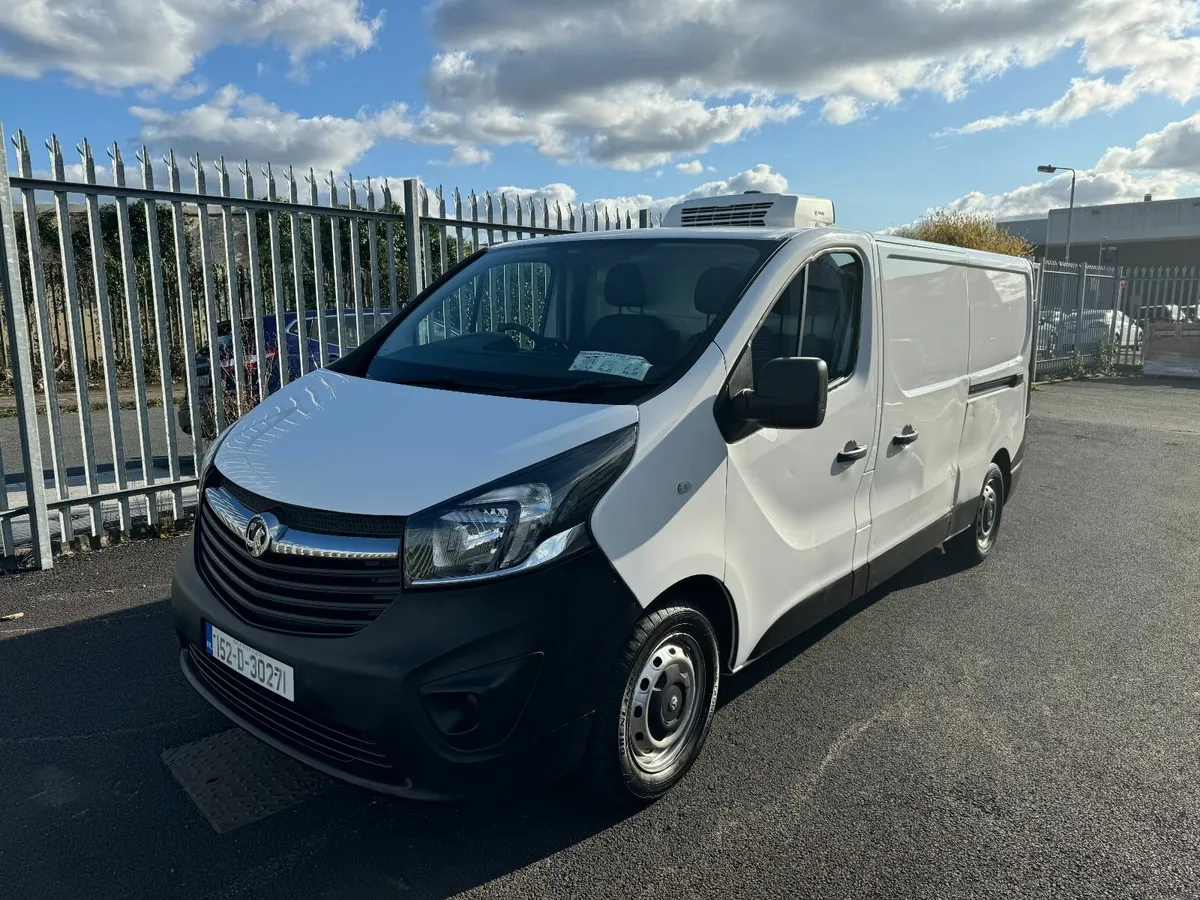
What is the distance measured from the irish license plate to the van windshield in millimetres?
1095

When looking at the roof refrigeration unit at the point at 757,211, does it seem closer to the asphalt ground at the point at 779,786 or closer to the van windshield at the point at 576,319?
the van windshield at the point at 576,319

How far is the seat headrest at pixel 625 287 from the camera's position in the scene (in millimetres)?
3355

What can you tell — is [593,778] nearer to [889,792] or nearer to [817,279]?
[889,792]

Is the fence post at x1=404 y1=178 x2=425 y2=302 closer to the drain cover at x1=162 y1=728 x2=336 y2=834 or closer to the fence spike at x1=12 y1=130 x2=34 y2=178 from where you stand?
the fence spike at x1=12 y1=130 x2=34 y2=178

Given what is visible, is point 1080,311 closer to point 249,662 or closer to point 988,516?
point 988,516

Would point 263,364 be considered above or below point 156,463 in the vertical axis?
above

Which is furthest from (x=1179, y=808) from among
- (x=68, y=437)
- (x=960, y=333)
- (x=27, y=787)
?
(x=68, y=437)

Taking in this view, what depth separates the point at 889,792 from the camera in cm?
301

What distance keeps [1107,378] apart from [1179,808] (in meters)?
18.7

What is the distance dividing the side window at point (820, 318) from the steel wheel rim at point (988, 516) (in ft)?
7.83

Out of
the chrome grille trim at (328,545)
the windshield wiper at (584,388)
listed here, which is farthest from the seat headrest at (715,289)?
the chrome grille trim at (328,545)

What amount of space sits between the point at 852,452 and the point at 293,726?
2364mm

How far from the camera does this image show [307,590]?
2453 millimetres

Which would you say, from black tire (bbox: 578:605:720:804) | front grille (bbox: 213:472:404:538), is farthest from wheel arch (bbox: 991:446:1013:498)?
front grille (bbox: 213:472:404:538)
